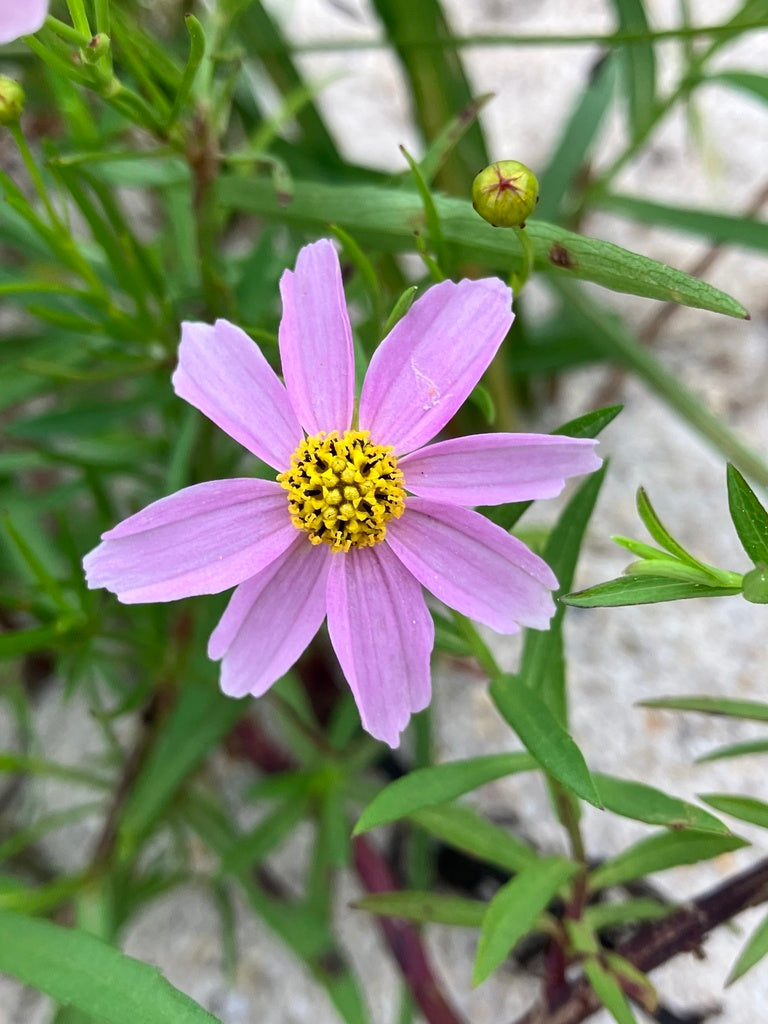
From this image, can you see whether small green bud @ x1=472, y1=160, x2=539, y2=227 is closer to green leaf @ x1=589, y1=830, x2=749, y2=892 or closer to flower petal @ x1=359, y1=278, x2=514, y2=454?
flower petal @ x1=359, y1=278, x2=514, y2=454

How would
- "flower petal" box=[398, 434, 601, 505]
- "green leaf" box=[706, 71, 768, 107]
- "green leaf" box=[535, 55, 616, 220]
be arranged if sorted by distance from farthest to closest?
"green leaf" box=[535, 55, 616, 220], "green leaf" box=[706, 71, 768, 107], "flower petal" box=[398, 434, 601, 505]

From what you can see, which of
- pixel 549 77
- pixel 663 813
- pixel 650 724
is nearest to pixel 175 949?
pixel 650 724

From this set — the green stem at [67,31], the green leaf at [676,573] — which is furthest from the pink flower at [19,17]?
the green leaf at [676,573]

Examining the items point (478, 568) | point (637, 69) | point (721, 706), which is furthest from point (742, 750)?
point (637, 69)

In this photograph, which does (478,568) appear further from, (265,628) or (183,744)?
(183,744)

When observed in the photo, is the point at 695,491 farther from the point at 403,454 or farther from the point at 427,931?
the point at 403,454

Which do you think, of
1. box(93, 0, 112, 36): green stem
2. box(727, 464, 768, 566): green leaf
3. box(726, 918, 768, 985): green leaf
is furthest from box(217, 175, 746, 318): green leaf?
box(726, 918, 768, 985): green leaf
